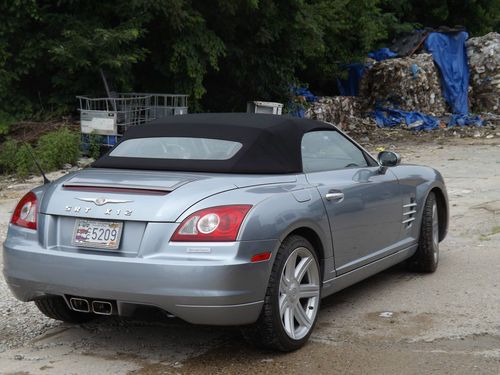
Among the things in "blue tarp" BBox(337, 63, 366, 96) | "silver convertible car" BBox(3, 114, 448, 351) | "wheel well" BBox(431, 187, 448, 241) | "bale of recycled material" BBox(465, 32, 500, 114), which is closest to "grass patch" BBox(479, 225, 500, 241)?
"wheel well" BBox(431, 187, 448, 241)

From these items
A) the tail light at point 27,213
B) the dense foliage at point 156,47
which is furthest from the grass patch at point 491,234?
the dense foliage at point 156,47

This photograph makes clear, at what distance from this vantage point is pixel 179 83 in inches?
672

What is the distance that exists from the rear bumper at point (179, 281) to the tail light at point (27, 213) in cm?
36

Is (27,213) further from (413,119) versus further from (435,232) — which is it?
(413,119)

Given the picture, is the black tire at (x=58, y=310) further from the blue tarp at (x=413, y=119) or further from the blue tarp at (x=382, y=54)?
the blue tarp at (x=382, y=54)

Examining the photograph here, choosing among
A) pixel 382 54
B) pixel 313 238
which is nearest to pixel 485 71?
pixel 382 54

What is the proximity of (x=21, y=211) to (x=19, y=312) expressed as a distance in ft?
3.72

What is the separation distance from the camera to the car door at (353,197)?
5090mm

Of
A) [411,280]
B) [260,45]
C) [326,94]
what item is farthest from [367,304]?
[326,94]

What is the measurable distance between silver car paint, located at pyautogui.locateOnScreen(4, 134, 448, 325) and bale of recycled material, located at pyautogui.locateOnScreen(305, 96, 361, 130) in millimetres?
16676

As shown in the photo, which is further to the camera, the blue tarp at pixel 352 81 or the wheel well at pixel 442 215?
the blue tarp at pixel 352 81

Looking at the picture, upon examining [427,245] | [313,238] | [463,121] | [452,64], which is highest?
[452,64]

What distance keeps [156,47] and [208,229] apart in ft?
45.1

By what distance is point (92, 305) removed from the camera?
438 centimetres
